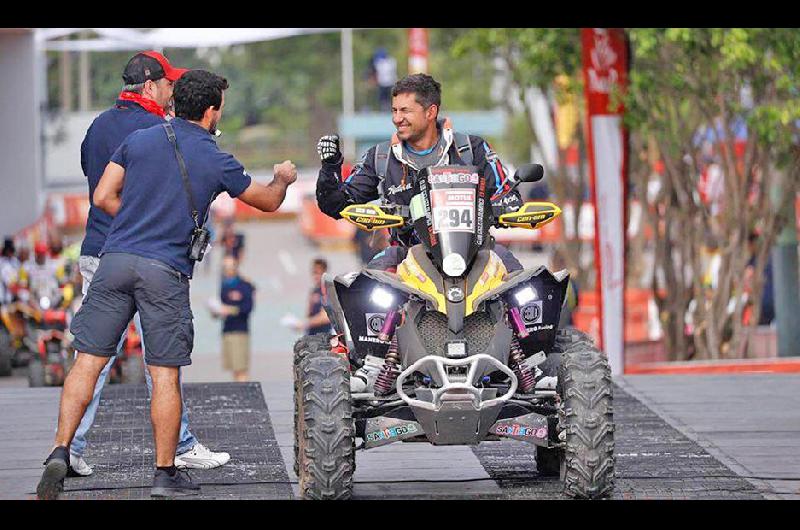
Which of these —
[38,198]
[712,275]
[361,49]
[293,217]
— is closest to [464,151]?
[712,275]

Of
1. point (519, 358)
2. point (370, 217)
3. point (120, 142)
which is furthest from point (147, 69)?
point (519, 358)

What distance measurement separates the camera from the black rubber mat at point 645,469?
827 cm

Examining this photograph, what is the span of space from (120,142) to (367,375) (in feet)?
5.99

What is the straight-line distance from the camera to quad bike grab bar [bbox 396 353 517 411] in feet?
25.6

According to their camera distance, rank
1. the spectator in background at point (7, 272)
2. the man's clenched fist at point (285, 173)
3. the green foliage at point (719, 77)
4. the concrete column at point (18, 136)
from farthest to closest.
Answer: the concrete column at point (18, 136)
the spectator in background at point (7, 272)
the green foliage at point (719, 77)
the man's clenched fist at point (285, 173)

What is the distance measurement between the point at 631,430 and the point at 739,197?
893 cm

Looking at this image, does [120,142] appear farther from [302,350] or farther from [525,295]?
[525,295]

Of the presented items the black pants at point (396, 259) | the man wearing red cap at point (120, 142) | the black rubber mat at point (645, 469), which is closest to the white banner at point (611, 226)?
the black rubber mat at point (645, 469)

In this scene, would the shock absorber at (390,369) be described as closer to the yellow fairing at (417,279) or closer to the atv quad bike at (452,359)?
the atv quad bike at (452,359)

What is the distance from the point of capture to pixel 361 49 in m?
63.2

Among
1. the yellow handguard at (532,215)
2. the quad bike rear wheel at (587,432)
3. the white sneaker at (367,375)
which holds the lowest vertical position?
the quad bike rear wheel at (587,432)

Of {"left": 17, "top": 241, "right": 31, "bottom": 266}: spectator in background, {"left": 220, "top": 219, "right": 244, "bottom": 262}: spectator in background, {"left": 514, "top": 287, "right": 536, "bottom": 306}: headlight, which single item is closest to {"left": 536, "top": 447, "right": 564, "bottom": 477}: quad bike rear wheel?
{"left": 514, "top": 287, "right": 536, "bottom": 306}: headlight

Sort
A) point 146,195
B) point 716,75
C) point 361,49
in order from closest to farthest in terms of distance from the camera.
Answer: point 146,195 → point 716,75 → point 361,49
